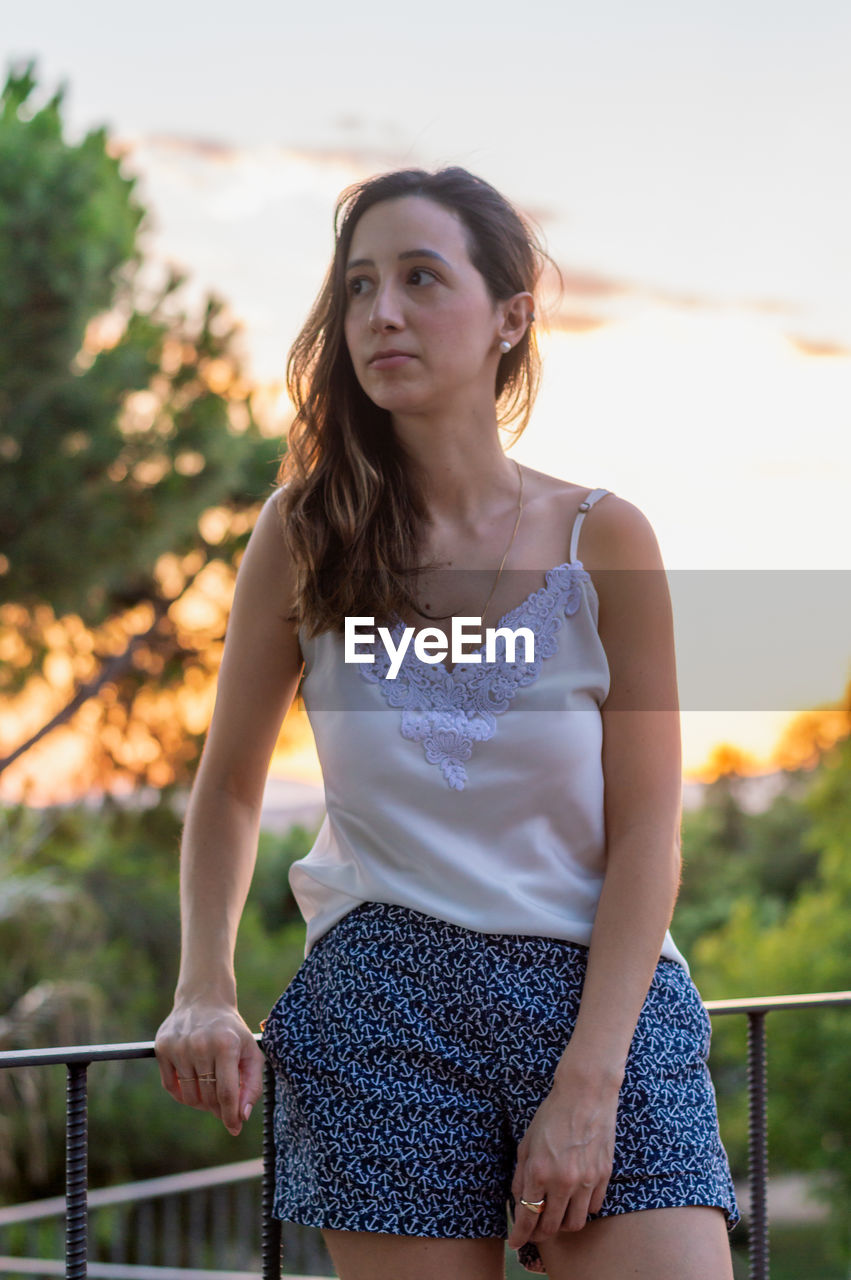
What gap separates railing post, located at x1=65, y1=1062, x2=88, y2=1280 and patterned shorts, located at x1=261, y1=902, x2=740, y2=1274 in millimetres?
309

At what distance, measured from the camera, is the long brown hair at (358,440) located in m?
1.37

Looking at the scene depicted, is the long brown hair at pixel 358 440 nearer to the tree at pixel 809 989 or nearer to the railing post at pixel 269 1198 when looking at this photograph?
the railing post at pixel 269 1198

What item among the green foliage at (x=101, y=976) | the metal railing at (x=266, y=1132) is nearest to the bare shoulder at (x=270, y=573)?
the metal railing at (x=266, y=1132)

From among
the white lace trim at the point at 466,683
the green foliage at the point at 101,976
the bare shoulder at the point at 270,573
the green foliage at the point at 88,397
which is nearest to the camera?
the white lace trim at the point at 466,683

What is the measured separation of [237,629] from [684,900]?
35616 millimetres

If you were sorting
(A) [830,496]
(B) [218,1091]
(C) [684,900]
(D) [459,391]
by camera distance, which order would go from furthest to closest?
(C) [684,900]
(A) [830,496]
(D) [459,391]
(B) [218,1091]

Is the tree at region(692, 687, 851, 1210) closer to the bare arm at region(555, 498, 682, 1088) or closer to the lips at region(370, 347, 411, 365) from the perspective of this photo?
the bare arm at region(555, 498, 682, 1088)

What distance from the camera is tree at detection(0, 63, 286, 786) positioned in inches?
373

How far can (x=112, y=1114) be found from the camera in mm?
15562

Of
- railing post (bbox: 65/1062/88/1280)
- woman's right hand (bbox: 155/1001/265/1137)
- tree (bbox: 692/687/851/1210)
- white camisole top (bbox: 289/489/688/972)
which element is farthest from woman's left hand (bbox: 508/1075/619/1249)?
tree (bbox: 692/687/851/1210)

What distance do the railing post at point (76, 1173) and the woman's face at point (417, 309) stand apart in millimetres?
824

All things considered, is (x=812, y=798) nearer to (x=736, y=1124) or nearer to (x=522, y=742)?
(x=736, y=1124)

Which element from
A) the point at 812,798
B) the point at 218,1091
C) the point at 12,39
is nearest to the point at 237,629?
the point at 218,1091

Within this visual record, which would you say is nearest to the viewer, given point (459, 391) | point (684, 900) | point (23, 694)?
point (459, 391)
